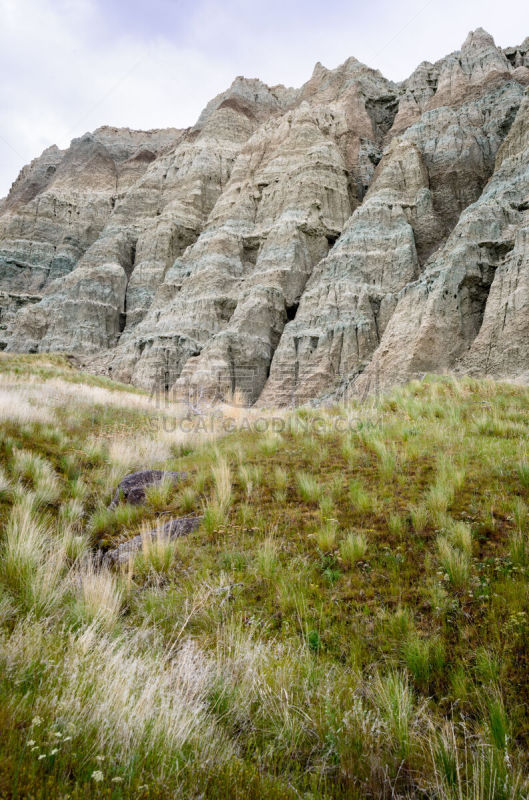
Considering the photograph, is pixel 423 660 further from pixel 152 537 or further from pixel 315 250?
pixel 315 250

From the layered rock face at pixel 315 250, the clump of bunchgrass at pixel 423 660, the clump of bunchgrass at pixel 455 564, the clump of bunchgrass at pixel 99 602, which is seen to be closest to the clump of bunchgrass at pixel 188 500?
the clump of bunchgrass at pixel 99 602

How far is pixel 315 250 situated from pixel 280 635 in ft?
108

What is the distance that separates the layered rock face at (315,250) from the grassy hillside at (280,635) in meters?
16.5

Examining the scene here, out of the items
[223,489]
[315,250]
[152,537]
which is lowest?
[152,537]

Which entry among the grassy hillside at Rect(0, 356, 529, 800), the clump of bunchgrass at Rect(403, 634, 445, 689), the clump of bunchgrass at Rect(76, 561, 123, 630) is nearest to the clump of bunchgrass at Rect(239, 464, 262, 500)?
the grassy hillside at Rect(0, 356, 529, 800)

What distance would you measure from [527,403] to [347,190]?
108 ft

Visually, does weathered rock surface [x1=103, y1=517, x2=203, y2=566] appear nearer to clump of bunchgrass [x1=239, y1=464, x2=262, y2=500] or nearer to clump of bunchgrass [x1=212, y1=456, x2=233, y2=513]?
clump of bunchgrass [x1=212, y1=456, x2=233, y2=513]

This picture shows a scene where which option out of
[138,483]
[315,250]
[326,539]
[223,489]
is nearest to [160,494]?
[138,483]

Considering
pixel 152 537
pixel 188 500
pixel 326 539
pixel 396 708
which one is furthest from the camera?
pixel 188 500

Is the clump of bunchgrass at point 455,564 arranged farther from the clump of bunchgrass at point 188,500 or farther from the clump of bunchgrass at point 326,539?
the clump of bunchgrass at point 188,500

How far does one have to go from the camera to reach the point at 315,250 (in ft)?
106

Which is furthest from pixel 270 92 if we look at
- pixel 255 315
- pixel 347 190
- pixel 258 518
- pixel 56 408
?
pixel 258 518

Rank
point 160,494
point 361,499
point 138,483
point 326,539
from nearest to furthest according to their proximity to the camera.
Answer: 1. point 326,539
2. point 361,499
3. point 160,494
4. point 138,483

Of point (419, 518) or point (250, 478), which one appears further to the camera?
point (250, 478)
